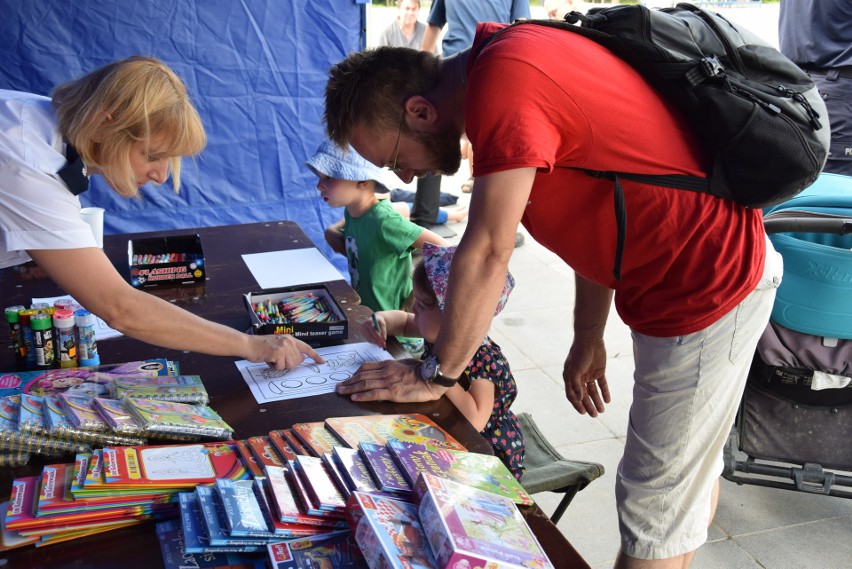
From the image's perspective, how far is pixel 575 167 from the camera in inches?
54.1

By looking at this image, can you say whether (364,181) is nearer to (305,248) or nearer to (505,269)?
(305,248)

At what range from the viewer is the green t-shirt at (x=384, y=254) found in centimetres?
250

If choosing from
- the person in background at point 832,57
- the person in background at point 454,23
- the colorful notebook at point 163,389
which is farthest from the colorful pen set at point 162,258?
the person in background at point 832,57

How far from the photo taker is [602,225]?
1421 mm

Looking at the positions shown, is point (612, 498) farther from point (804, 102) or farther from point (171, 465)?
point (171, 465)

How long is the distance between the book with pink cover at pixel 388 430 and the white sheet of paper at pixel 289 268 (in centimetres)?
90

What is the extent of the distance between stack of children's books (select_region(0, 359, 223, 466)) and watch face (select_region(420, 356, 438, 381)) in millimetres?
409

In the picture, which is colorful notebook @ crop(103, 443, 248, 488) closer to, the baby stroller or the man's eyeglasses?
the man's eyeglasses

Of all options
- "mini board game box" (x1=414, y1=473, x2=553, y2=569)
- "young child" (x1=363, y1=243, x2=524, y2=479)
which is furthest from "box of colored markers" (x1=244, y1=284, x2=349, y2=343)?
"mini board game box" (x1=414, y1=473, x2=553, y2=569)

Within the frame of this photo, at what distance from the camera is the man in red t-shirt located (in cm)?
129

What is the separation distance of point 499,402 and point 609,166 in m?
0.72

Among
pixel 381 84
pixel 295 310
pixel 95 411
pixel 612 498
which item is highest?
pixel 381 84

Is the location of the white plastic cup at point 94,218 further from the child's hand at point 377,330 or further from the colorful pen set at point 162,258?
the child's hand at point 377,330

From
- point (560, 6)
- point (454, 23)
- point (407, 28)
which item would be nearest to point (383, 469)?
point (454, 23)
